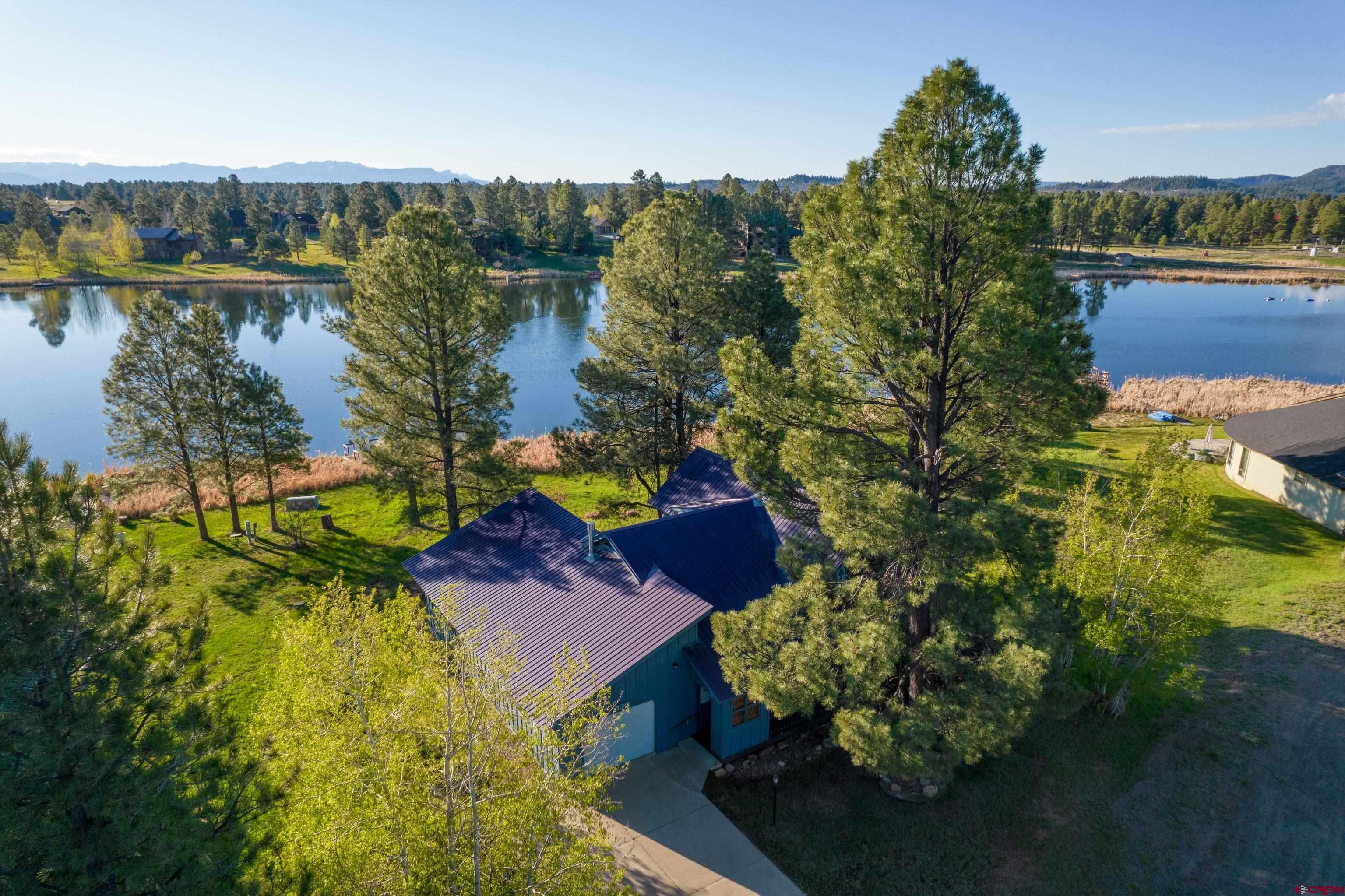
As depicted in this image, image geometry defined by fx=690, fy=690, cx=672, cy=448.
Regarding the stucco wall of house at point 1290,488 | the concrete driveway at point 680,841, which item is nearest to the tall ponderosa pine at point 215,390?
the concrete driveway at point 680,841

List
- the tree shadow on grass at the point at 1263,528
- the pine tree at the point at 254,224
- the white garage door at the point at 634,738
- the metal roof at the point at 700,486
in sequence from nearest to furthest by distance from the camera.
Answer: the white garage door at the point at 634,738 → the metal roof at the point at 700,486 → the tree shadow on grass at the point at 1263,528 → the pine tree at the point at 254,224

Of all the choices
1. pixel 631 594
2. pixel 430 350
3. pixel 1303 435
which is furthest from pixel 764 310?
pixel 1303 435

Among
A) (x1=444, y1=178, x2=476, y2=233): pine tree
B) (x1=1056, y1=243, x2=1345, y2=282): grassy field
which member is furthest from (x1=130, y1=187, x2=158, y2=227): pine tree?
(x1=1056, y1=243, x2=1345, y2=282): grassy field

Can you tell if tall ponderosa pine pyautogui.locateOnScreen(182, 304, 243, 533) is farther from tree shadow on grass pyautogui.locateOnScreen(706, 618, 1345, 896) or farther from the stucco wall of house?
the stucco wall of house

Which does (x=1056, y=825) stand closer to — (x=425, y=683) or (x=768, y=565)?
(x=768, y=565)

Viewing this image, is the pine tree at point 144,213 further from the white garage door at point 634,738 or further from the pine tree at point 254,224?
the white garage door at point 634,738

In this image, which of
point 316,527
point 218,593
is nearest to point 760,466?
point 218,593
